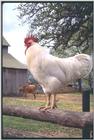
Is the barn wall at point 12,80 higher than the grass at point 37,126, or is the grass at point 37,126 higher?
the barn wall at point 12,80

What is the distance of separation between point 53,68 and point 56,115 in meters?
0.35

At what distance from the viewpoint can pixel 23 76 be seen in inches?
120

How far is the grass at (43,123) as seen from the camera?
3021 mm

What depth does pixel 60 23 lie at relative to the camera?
3.10 metres

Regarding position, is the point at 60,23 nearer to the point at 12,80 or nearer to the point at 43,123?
the point at 12,80

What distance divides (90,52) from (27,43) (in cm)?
47

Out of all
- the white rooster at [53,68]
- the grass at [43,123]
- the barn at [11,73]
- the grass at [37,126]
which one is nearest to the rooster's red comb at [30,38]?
the white rooster at [53,68]

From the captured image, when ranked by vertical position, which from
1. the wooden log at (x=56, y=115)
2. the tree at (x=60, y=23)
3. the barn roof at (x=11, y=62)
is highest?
the tree at (x=60, y=23)

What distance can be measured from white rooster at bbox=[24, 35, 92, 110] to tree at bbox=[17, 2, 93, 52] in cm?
9

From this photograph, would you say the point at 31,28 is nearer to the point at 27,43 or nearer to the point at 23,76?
the point at 27,43

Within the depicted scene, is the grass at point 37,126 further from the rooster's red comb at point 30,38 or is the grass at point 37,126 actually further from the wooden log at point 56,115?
the rooster's red comb at point 30,38

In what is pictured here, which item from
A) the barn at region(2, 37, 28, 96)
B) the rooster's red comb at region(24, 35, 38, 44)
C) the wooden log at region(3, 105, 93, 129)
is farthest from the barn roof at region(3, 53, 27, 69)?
the wooden log at region(3, 105, 93, 129)

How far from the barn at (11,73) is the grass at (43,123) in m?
0.07

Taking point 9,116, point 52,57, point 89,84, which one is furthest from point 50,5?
point 9,116
